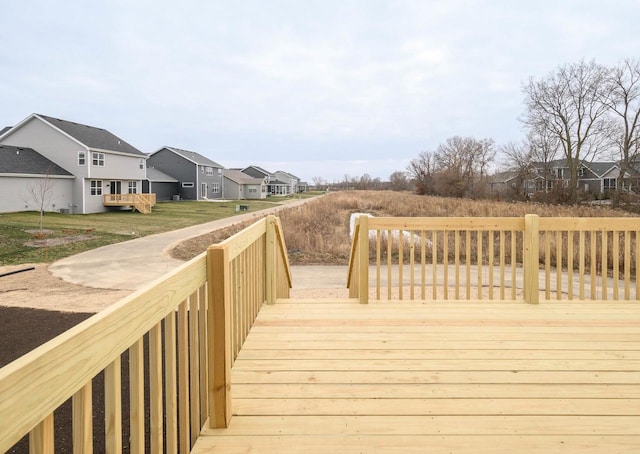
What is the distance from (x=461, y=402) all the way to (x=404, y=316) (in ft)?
5.76

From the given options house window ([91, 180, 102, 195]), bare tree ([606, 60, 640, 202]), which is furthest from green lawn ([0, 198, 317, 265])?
bare tree ([606, 60, 640, 202])

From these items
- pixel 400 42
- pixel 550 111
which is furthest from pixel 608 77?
pixel 400 42

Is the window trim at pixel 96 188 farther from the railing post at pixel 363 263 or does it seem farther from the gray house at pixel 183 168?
the railing post at pixel 363 263

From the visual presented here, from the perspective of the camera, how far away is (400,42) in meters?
21.1

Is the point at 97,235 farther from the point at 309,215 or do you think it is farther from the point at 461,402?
the point at 461,402

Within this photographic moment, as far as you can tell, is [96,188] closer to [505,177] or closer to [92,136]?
[92,136]

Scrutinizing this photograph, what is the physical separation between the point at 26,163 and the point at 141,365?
29.0 m

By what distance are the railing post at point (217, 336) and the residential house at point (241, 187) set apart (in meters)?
53.3

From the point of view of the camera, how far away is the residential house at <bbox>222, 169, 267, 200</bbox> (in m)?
54.4

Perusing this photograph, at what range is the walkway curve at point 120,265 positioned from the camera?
902 cm

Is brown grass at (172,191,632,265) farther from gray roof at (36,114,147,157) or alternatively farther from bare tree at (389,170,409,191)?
bare tree at (389,170,409,191)

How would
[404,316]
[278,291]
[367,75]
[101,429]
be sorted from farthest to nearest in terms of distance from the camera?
[367,75] → [278,291] → [404,316] → [101,429]

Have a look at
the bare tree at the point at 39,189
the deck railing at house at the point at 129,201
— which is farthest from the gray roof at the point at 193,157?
the bare tree at the point at 39,189

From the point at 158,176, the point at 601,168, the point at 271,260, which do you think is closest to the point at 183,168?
the point at 158,176
